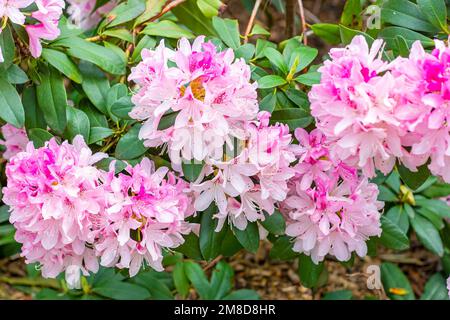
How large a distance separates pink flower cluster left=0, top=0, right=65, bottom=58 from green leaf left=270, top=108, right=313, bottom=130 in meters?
0.50

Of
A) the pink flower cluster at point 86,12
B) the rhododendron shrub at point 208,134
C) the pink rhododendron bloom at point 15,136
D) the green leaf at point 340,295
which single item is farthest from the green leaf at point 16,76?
the green leaf at point 340,295

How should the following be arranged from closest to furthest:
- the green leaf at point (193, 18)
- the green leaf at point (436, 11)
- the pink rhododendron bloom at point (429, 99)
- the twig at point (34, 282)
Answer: the pink rhododendron bloom at point (429, 99) → the green leaf at point (436, 11) → the green leaf at point (193, 18) → the twig at point (34, 282)

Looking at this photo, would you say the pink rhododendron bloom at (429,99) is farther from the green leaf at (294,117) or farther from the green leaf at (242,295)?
the green leaf at (242,295)

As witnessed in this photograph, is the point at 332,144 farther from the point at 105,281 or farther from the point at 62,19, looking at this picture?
the point at 105,281

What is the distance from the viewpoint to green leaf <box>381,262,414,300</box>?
2.25 m

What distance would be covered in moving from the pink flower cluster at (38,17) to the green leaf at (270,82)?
0.44m

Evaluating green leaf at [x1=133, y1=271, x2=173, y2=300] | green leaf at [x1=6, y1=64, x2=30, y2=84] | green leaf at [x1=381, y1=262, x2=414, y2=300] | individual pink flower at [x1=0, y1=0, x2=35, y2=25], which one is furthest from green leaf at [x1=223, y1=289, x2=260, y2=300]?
individual pink flower at [x1=0, y1=0, x2=35, y2=25]

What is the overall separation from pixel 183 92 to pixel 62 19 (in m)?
0.52

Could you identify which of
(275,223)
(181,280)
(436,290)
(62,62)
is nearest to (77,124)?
(62,62)

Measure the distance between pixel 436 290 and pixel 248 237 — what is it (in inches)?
34.5

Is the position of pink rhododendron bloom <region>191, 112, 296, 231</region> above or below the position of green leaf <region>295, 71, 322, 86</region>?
below

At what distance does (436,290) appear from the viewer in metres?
2.28

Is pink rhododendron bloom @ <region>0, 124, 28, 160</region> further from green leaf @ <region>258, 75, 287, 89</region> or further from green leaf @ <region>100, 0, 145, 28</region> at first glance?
green leaf @ <region>258, 75, 287, 89</region>

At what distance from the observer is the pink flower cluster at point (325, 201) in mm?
1550
